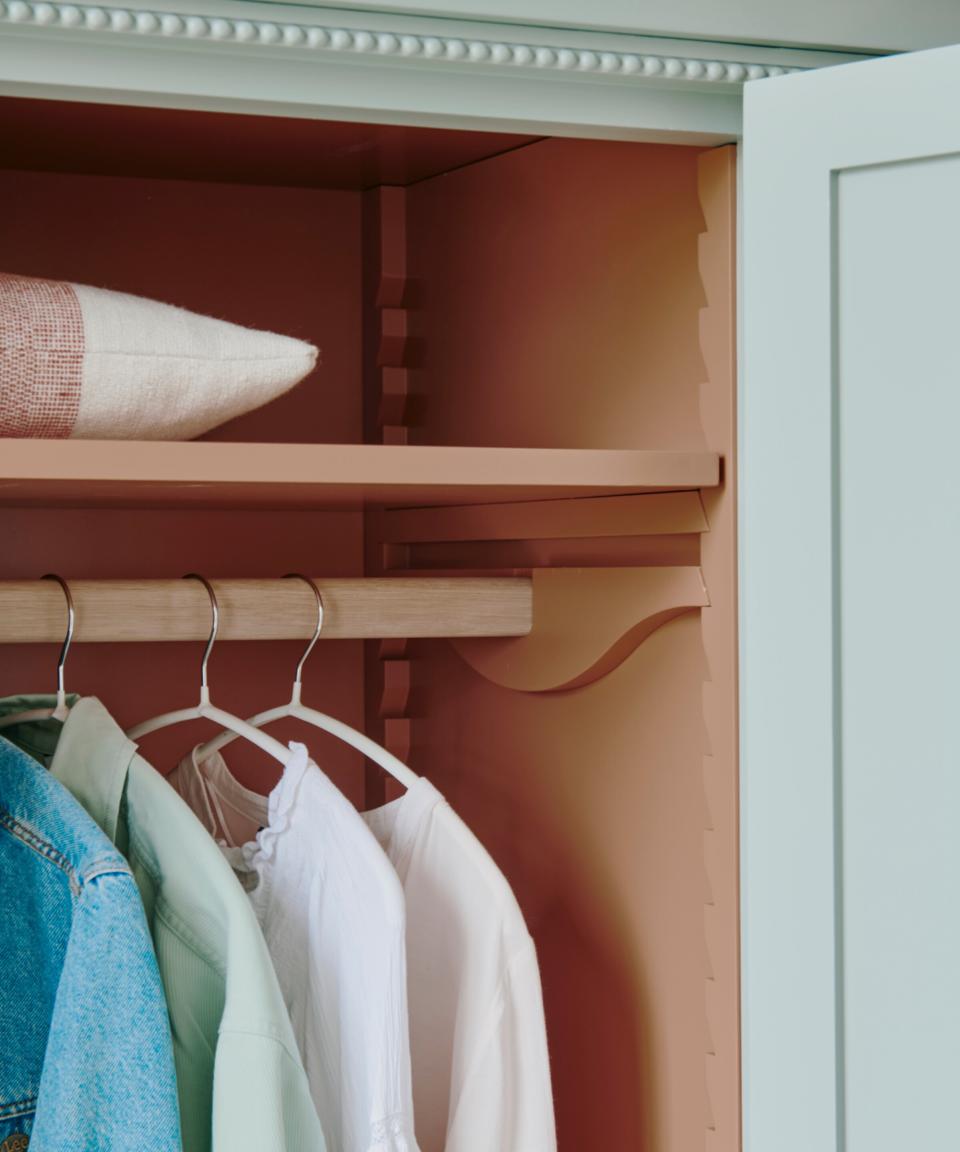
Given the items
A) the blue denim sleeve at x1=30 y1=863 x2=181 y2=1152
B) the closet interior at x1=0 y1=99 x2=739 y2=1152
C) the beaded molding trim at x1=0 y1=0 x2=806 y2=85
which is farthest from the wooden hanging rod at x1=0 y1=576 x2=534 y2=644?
the beaded molding trim at x1=0 y1=0 x2=806 y2=85

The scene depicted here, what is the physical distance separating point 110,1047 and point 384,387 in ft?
2.34

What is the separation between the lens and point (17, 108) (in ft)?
3.20

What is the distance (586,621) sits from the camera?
1004 millimetres

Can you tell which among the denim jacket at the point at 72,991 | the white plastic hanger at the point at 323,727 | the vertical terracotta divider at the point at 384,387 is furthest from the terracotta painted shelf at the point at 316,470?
the vertical terracotta divider at the point at 384,387

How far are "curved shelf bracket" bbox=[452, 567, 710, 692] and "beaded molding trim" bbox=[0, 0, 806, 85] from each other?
30 centimetres

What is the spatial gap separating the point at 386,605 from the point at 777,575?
34cm

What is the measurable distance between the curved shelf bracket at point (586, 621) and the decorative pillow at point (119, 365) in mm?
281

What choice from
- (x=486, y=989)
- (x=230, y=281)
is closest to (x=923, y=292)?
(x=486, y=989)

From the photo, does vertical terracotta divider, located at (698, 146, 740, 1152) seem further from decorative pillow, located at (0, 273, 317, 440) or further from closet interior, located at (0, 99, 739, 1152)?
decorative pillow, located at (0, 273, 317, 440)

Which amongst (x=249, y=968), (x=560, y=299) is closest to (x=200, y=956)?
(x=249, y=968)

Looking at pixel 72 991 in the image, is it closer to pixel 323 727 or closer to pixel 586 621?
pixel 323 727

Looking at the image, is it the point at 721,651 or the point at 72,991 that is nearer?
the point at 72,991

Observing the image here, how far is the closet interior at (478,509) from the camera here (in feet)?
2.85

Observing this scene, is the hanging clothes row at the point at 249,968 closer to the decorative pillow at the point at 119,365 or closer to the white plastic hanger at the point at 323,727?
the white plastic hanger at the point at 323,727
